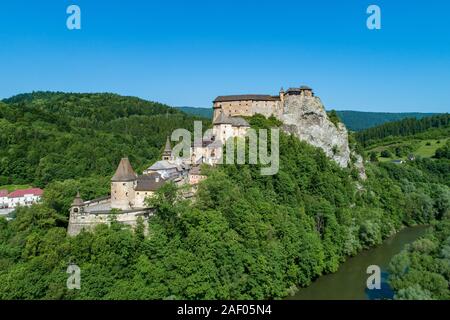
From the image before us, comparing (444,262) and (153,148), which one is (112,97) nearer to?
(153,148)

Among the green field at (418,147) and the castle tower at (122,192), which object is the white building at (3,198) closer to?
the castle tower at (122,192)

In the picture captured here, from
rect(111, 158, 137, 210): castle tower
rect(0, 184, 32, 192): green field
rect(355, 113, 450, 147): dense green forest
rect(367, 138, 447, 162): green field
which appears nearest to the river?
rect(111, 158, 137, 210): castle tower

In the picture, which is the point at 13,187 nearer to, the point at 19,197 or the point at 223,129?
the point at 19,197

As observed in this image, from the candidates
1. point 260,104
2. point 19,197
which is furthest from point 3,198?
point 260,104

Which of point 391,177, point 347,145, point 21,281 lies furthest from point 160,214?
point 391,177

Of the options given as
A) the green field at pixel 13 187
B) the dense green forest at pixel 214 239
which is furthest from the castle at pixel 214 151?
the green field at pixel 13 187

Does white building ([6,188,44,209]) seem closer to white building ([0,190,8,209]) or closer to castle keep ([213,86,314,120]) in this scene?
white building ([0,190,8,209])
